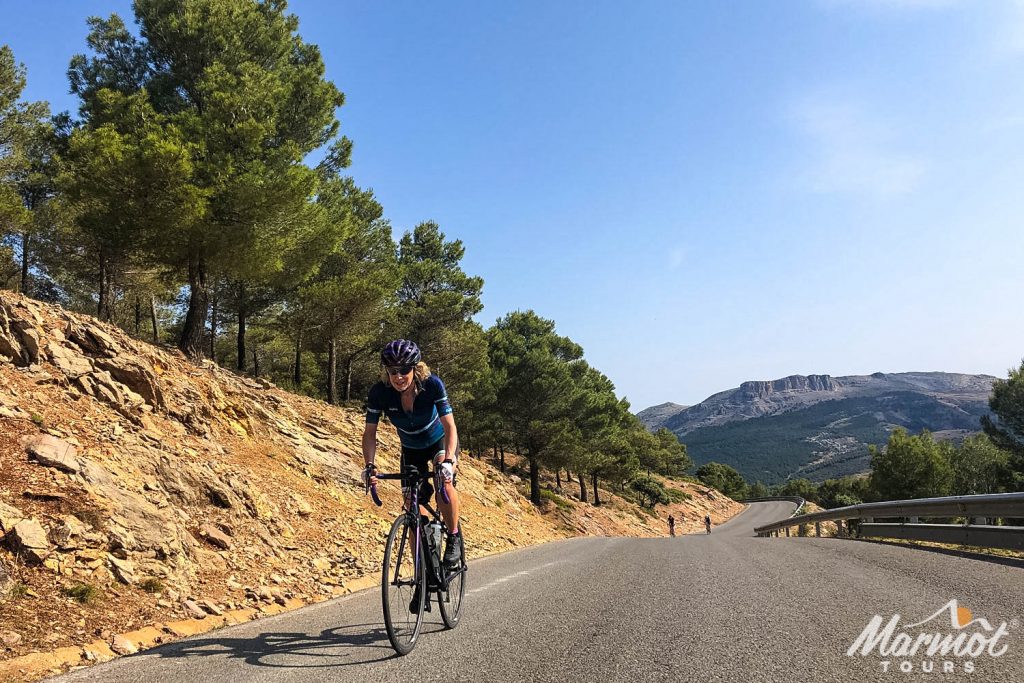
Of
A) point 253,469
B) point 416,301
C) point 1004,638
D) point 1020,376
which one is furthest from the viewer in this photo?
point 1020,376

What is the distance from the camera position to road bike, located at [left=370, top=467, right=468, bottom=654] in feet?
13.7

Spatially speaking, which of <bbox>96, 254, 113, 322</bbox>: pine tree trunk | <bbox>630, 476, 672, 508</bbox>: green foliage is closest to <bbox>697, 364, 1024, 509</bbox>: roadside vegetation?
<bbox>630, 476, 672, 508</bbox>: green foliage

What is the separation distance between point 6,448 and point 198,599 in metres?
2.93

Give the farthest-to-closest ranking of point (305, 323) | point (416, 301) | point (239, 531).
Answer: point (416, 301) < point (305, 323) < point (239, 531)

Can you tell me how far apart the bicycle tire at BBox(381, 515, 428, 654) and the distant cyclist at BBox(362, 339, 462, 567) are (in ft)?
1.42

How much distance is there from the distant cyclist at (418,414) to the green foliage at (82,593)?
3.03m

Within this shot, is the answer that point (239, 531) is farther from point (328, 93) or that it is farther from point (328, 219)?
point (328, 93)

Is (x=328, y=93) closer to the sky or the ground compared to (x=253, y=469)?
closer to the sky

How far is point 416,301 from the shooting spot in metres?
31.5

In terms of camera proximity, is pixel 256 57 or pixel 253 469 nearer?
pixel 253 469

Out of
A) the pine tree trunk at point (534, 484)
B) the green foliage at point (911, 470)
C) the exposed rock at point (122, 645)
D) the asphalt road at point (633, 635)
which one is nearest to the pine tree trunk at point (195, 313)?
the asphalt road at point (633, 635)

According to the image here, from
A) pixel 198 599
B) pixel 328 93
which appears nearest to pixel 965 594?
pixel 198 599

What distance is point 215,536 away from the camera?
25.7 feet

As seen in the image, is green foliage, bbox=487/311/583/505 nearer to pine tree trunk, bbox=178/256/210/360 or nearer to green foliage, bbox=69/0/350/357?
green foliage, bbox=69/0/350/357
